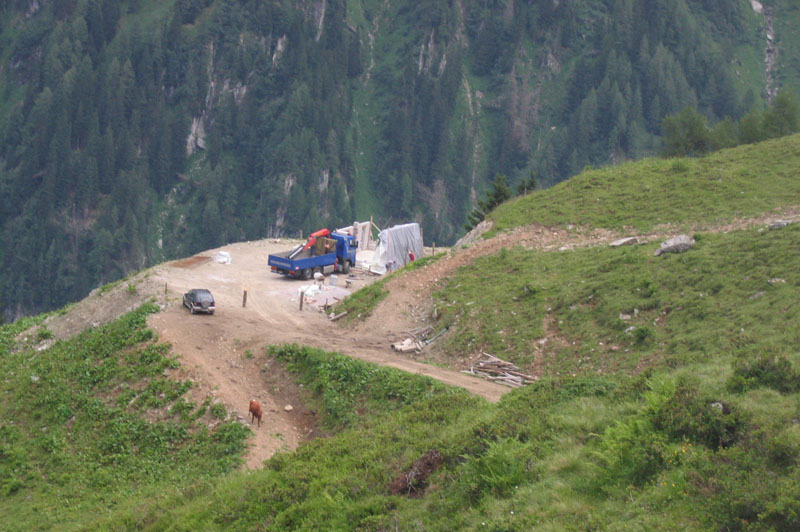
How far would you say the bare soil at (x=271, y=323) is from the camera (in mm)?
24328

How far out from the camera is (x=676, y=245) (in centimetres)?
2803

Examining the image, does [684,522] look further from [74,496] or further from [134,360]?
[134,360]

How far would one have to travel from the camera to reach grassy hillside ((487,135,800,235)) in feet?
116

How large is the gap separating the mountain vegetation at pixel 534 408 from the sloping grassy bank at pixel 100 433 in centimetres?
7

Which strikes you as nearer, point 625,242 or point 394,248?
point 625,242

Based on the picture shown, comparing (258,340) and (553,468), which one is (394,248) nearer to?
(258,340)

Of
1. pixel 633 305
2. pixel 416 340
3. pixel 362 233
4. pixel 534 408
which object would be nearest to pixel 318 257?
pixel 362 233

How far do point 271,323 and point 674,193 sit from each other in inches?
817

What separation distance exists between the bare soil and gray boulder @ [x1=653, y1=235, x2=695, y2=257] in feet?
15.5

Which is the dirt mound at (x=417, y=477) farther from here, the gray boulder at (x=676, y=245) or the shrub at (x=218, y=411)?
the gray boulder at (x=676, y=245)

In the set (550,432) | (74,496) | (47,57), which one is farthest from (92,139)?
(550,432)

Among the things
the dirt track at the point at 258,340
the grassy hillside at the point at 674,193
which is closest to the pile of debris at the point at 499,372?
the dirt track at the point at 258,340

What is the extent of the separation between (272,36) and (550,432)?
190 meters

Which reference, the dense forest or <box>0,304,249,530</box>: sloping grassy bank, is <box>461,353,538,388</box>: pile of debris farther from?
the dense forest
